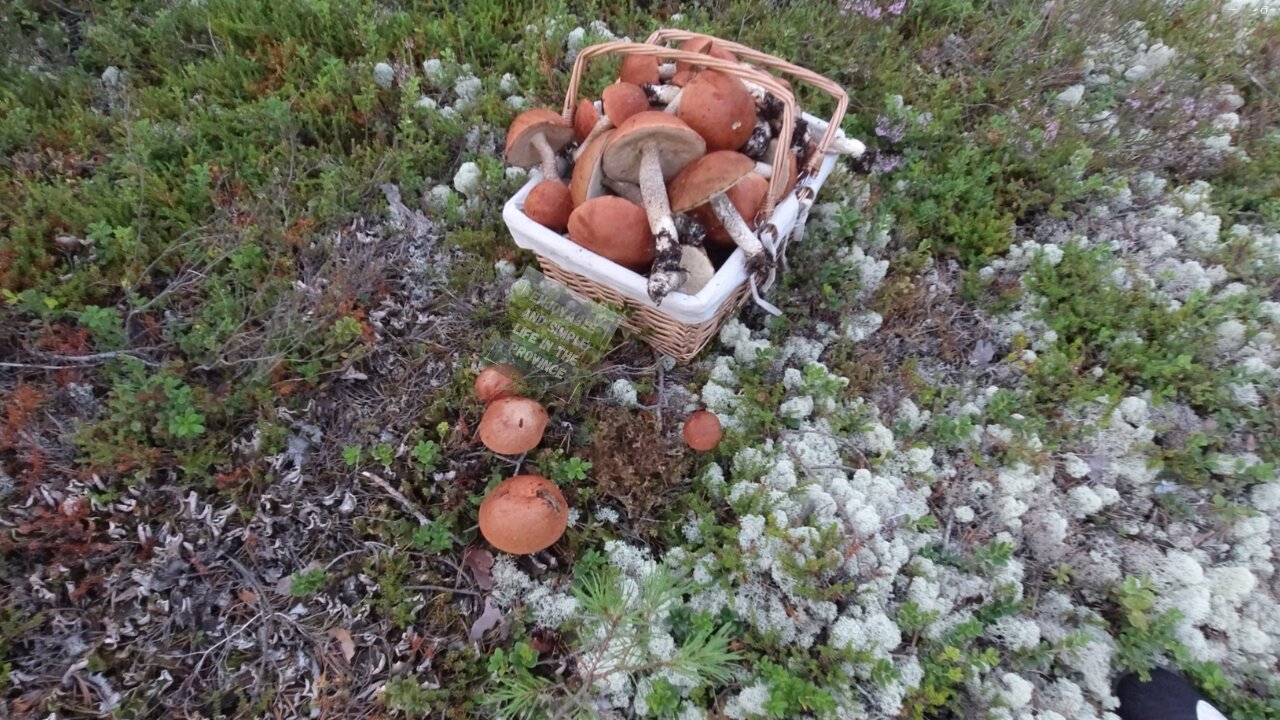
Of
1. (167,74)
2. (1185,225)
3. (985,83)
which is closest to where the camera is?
(1185,225)

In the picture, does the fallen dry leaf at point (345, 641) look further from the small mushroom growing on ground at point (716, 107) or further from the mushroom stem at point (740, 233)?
the small mushroom growing on ground at point (716, 107)

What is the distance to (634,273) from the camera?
263cm

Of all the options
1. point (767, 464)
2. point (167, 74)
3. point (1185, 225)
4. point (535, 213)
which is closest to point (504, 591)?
point (767, 464)

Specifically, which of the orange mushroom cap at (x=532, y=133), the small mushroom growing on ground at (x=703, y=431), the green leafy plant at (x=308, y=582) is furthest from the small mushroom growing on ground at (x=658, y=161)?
the green leafy plant at (x=308, y=582)

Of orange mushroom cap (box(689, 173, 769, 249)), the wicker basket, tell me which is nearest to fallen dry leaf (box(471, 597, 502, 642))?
the wicker basket

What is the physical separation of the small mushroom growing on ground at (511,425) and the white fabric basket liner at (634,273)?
0.61 meters

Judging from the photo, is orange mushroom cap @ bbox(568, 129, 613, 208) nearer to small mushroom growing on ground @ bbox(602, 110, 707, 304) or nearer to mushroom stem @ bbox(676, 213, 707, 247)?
small mushroom growing on ground @ bbox(602, 110, 707, 304)

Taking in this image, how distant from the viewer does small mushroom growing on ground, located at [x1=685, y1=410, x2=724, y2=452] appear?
9.68 feet

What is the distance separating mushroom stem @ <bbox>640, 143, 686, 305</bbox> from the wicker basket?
0.22 ft

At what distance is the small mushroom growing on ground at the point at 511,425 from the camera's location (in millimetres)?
2768

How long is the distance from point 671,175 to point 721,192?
313 millimetres

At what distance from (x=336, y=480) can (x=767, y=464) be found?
1.94 m

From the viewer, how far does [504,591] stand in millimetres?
2785

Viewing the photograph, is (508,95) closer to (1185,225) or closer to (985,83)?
(985,83)
